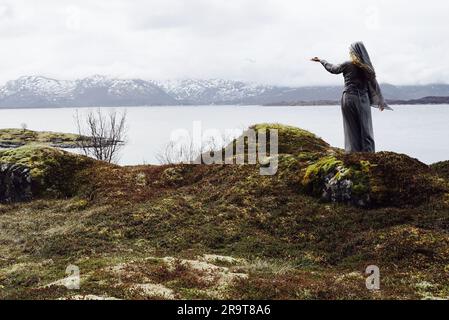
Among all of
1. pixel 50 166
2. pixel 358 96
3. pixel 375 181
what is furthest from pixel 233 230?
pixel 50 166

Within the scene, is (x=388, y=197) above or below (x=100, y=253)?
above

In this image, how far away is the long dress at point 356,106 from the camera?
2666 cm

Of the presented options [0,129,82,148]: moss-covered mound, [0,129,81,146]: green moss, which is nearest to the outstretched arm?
[0,129,82,148]: moss-covered mound

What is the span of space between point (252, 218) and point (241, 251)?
157 inches

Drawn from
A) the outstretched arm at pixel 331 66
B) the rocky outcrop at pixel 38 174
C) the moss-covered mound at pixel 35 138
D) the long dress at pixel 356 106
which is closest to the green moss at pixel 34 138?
the moss-covered mound at pixel 35 138

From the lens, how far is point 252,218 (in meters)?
23.8

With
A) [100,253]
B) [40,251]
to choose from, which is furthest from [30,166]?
[100,253]

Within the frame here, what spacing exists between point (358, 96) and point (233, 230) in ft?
36.5

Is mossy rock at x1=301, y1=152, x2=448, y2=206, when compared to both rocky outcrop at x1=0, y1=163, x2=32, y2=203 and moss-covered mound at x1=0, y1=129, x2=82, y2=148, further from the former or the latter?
moss-covered mound at x1=0, y1=129, x2=82, y2=148

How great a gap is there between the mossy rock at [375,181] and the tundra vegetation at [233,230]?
0.06m

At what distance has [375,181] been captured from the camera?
76.5 ft

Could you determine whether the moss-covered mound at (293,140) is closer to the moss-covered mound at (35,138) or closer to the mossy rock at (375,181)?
the mossy rock at (375,181)
